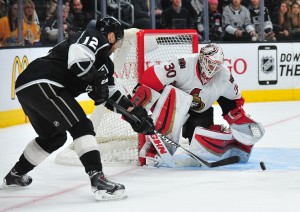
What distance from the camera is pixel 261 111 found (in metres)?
9.25

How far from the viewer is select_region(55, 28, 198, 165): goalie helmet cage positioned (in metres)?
5.54

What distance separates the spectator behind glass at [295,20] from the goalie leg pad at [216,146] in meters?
5.66

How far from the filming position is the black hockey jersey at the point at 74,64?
13.5ft

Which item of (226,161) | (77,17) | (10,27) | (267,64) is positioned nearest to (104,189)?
(226,161)

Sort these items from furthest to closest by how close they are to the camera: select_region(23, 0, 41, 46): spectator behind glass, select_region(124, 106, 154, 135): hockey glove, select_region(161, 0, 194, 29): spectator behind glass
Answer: select_region(161, 0, 194, 29): spectator behind glass
select_region(23, 0, 41, 46): spectator behind glass
select_region(124, 106, 154, 135): hockey glove

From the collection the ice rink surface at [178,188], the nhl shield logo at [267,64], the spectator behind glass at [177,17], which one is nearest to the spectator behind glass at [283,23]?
the nhl shield logo at [267,64]

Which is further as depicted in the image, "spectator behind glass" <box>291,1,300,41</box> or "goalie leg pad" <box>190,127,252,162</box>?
"spectator behind glass" <box>291,1,300,41</box>

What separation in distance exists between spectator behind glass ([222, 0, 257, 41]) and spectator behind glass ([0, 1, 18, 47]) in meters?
3.13

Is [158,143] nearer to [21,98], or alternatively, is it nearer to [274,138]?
[21,98]

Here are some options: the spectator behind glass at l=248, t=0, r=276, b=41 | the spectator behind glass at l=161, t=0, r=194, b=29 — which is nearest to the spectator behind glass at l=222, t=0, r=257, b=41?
the spectator behind glass at l=248, t=0, r=276, b=41

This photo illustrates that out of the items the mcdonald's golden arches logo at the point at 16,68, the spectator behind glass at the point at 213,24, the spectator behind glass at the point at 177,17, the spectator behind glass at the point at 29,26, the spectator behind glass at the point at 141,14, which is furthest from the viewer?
the spectator behind glass at the point at 213,24

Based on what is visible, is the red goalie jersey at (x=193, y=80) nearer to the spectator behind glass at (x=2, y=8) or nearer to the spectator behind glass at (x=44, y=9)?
the spectator behind glass at (x=2, y=8)

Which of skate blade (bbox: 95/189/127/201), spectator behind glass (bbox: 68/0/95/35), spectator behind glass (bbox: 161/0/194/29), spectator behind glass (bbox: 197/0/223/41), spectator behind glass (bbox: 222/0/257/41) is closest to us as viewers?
skate blade (bbox: 95/189/127/201)

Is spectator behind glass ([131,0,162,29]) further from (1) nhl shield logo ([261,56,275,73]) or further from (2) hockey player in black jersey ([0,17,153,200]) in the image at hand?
(2) hockey player in black jersey ([0,17,153,200])
